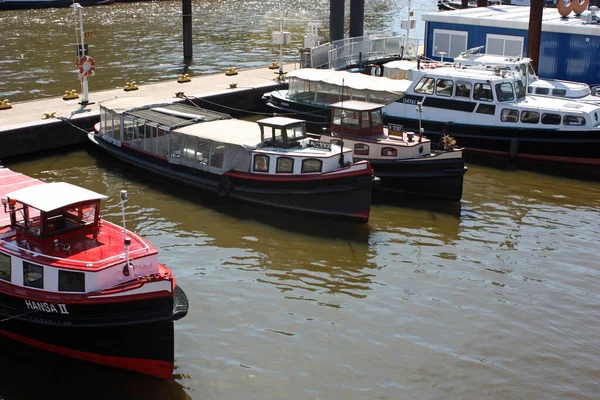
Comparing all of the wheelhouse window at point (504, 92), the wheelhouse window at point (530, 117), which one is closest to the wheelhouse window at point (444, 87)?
the wheelhouse window at point (504, 92)

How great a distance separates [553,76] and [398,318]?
22.7 metres

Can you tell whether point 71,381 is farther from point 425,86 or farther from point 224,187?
point 425,86

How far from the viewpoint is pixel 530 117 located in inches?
1112

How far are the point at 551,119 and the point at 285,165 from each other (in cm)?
1134

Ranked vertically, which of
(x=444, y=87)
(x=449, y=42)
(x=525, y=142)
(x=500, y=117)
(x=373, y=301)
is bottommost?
(x=373, y=301)

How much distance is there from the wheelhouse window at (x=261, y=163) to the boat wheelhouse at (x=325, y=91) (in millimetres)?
5988

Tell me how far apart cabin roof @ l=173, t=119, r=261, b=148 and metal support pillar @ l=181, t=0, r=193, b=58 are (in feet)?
71.1

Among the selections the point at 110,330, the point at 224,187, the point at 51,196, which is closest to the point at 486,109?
the point at 224,187

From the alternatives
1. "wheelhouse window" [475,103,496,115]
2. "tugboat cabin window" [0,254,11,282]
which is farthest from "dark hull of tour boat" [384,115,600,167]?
"tugboat cabin window" [0,254,11,282]

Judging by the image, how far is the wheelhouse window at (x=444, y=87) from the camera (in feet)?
94.9

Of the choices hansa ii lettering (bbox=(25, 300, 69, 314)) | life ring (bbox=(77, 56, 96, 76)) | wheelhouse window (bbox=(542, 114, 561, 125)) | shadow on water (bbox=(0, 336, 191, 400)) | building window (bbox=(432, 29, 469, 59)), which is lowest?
shadow on water (bbox=(0, 336, 191, 400))

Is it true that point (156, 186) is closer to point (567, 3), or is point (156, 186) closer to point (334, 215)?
point (334, 215)

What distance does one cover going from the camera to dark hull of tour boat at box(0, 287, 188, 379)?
558 inches

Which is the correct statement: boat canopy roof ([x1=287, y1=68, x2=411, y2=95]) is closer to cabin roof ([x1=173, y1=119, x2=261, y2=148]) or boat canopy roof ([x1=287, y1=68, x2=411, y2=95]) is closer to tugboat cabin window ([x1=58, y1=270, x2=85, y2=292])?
cabin roof ([x1=173, y1=119, x2=261, y2=148])
